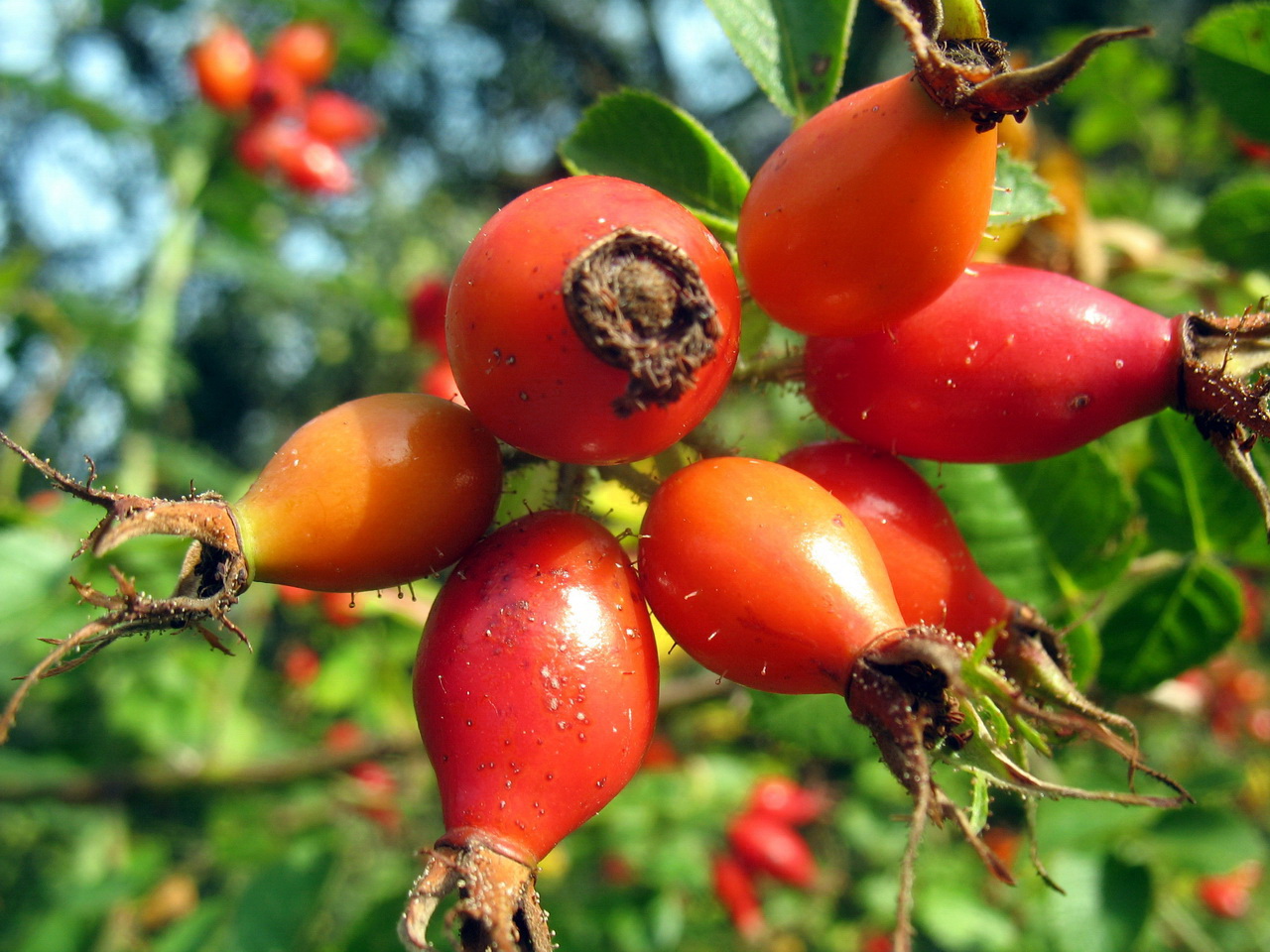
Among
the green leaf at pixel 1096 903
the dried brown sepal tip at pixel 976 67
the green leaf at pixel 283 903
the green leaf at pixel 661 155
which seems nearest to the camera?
the dried brown sepal tip at pixel 976 67

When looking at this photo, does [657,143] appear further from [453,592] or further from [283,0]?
[283,0]

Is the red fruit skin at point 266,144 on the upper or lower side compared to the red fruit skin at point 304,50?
lower

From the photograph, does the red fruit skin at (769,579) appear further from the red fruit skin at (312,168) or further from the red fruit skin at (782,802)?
the red fruit skin at (312,168)

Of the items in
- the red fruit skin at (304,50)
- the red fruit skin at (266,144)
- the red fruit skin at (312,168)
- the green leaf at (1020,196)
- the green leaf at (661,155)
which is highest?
the green leaf at (661,155)

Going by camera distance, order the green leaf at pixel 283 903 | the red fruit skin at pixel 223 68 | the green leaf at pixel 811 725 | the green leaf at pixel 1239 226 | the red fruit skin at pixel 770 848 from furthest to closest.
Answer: the red fruit skin at pixel 223 68 → the red fruit skin at pixel 770 848 → the green leaf at pixel 283 903 → the green leaf at pixel 1239 226 → the green leaf at pixel 811 725

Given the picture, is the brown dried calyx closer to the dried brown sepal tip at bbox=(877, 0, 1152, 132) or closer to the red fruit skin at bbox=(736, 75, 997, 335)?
the red fruit skin at bbox=(736, 75, 997, 335)

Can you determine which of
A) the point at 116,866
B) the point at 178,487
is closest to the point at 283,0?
the point at 178,487

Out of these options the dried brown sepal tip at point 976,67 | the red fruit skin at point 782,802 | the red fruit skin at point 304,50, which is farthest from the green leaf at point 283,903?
the red fruit skin at point 304,50
